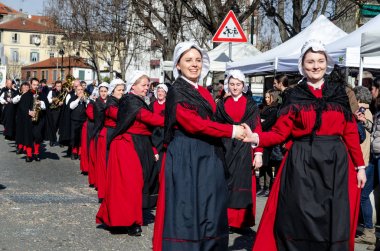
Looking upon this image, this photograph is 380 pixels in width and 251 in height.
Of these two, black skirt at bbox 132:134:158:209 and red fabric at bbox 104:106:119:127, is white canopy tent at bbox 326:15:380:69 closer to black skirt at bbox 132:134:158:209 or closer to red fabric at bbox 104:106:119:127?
red fabric at bbox 104:106:119:127

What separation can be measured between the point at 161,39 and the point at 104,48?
25379 millimetres

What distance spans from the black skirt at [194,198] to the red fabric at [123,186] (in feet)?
8.50

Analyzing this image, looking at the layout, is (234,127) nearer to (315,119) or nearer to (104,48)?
(315,119)

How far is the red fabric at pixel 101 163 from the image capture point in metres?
9.79

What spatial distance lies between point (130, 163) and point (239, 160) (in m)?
1.31

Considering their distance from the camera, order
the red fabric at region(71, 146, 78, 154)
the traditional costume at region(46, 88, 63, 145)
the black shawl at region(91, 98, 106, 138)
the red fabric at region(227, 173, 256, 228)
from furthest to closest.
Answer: the red fabric at region(71, 146, 78, 154), the traditional costume at region(46, 88, 63, 145), the black shawl at region(91, 98, 106, 138), the red fabric at region(227, 173, 256, 228)

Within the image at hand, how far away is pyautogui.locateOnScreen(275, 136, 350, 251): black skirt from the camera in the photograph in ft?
17.2

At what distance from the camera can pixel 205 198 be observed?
5293mm

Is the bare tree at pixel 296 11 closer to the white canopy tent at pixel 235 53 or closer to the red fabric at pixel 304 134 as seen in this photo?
the white canopy tent at pixel 235 53

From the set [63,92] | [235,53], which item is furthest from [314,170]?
[63,92]

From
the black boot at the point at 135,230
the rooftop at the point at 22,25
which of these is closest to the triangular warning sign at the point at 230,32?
the black boot at the point at 135,230

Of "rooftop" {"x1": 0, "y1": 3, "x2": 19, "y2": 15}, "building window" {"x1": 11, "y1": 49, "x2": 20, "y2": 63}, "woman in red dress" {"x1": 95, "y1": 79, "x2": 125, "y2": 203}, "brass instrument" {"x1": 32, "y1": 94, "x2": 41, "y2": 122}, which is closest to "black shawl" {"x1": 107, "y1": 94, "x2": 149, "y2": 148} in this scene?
"woman in red dress" {"x1": 95, "y1": 79, "x2": 125, "y2": 203}

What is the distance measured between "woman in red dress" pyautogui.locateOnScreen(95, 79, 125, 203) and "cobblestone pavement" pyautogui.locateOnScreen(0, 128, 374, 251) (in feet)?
1.36

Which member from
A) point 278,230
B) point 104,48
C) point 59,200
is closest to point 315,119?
point 278,230
